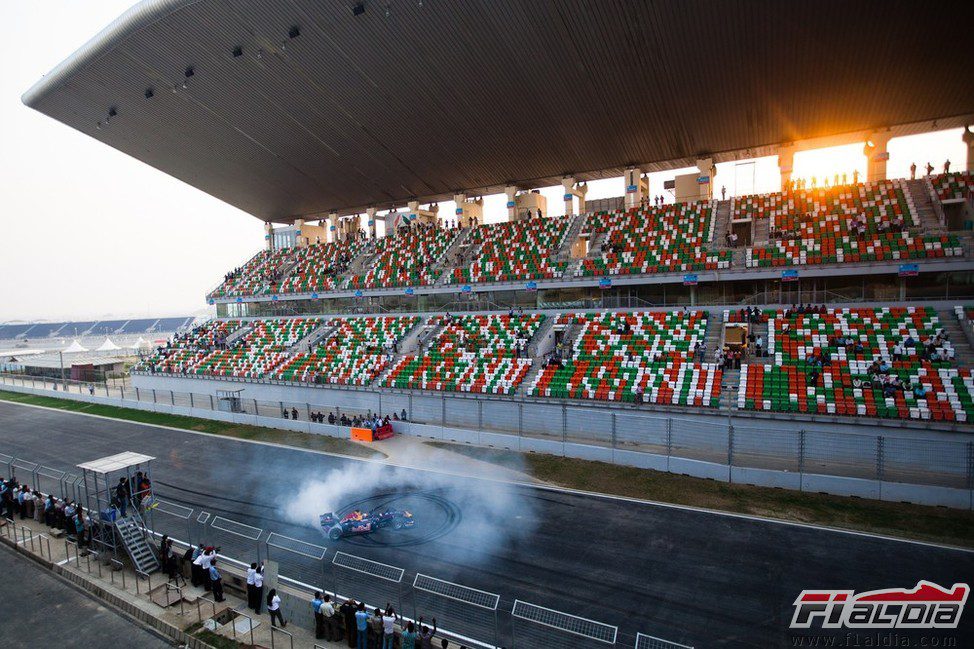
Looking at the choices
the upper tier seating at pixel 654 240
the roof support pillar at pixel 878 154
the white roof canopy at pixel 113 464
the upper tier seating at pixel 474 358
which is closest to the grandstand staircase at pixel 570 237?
the upper tier seating at pixel 654 240

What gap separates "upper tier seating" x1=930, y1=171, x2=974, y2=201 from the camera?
1289 inches

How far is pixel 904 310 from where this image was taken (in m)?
29.0

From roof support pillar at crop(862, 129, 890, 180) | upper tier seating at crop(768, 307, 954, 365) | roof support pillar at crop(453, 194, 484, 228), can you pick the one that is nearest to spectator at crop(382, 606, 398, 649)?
upper tier seating at crop(768, 307, 954, 365)

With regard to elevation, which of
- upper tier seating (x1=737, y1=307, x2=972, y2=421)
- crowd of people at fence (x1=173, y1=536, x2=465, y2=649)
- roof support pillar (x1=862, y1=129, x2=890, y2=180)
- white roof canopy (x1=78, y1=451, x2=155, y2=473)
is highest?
roof support pillar (x1=862, y1=129, x2=890, y2=180)

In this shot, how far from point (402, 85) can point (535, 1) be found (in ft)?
38.2

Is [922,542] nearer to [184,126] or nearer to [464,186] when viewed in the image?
[464,186]

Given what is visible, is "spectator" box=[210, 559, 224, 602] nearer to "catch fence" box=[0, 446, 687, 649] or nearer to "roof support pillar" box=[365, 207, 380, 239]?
"catch fence" box=[0, 446, 687, 649]

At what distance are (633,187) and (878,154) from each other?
1692 cm

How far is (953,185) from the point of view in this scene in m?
33.5

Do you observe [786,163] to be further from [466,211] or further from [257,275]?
[257,275]

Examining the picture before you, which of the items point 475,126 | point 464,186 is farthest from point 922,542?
point 464,186

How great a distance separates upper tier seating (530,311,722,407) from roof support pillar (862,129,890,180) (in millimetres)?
17264

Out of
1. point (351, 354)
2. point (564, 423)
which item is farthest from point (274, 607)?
point (351, 354)

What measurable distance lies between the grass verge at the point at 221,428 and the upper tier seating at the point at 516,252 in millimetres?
18301
